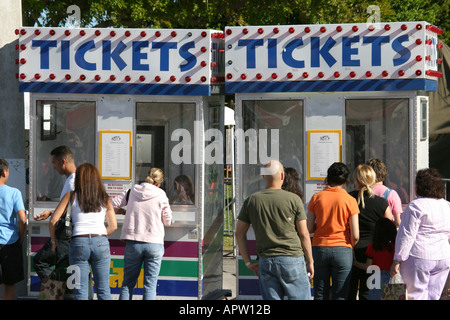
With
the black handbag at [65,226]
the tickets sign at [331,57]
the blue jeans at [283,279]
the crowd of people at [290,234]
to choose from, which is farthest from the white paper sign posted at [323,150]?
the black handbag at [65,226]

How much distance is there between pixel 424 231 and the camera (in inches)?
244

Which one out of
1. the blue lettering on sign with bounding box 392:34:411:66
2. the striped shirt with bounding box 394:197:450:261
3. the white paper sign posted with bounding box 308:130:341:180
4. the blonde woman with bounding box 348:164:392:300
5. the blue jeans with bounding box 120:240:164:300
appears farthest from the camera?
the white paper sign posted with bounding box 308:130:341:180

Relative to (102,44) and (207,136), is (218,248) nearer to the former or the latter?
(207,136)

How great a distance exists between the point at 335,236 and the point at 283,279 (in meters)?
0.89

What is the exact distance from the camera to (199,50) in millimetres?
8086

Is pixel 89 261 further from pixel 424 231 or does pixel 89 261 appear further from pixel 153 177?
pixel 424 231

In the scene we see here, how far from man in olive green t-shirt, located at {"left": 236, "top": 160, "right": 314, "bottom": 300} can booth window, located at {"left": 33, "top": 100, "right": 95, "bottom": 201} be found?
10.7 ft

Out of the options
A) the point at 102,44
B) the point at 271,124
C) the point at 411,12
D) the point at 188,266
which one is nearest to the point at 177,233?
the point at 188,266

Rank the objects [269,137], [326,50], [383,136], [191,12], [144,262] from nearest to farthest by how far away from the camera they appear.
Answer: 1. [144,262]
2. [326,50]
3. [383,136]
4. [269,137]
5. [191,12]

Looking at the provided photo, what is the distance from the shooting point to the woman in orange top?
6550 millimetres

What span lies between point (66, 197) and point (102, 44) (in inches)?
85.2

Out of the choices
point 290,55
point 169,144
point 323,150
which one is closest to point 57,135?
point 169,144

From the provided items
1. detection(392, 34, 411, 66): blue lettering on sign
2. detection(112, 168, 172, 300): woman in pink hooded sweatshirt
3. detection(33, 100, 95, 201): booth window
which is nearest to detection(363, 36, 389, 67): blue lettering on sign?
detection(392, 34, 411, 66): blue lettering on sign

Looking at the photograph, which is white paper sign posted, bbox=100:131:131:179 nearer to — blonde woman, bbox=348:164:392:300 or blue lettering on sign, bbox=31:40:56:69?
blue lettering on sign, bbox=31:40:56:69
